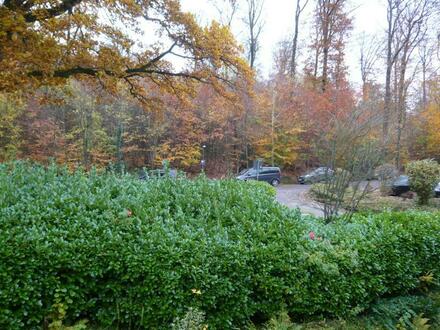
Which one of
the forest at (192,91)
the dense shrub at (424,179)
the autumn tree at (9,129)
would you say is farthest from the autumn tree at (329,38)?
the autumn tree at (9,129)

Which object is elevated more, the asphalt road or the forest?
the forest

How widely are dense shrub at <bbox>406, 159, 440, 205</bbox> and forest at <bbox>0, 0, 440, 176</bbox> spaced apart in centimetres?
150

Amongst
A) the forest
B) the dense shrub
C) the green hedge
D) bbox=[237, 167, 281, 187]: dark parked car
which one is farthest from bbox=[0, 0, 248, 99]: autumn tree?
bbox=[237, 167, 281, 187]: dark parked car

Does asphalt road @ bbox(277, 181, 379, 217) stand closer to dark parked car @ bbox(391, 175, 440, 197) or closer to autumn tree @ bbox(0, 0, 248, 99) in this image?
dark parked car @ bbox(391, 175, 440, 197)

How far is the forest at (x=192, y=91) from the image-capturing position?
266 inches

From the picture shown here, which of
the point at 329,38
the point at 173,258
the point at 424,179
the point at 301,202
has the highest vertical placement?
the point at 329,38

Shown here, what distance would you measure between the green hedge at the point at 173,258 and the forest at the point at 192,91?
316 centimetres

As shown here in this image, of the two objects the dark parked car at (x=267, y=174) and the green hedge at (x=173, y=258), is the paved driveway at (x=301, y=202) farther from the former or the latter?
the dark parked car at (x=267, y=174)

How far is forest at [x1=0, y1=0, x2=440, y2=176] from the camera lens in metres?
6.74

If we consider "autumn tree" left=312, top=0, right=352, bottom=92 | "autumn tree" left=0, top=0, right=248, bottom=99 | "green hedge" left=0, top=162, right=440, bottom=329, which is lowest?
"green hedge" left=0, top=162, right=440, bottom=329

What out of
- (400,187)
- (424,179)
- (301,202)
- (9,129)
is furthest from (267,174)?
(9,129)

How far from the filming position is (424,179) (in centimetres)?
1138

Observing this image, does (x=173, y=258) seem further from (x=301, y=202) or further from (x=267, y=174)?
(x=267, y=174)

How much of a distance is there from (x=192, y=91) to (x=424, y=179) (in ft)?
29.1
